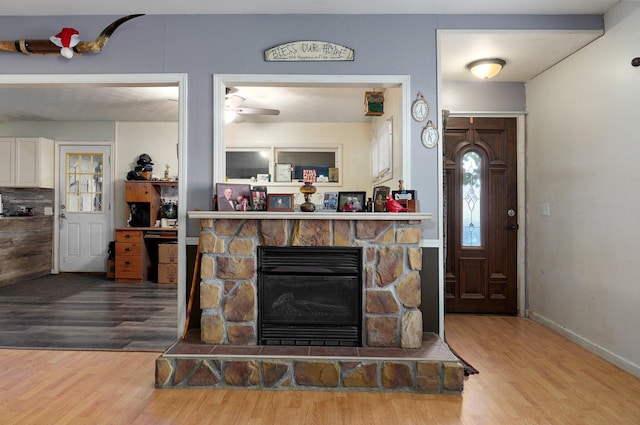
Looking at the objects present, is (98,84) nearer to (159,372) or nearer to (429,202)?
(159,372)

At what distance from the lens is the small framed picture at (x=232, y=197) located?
8.96 feet

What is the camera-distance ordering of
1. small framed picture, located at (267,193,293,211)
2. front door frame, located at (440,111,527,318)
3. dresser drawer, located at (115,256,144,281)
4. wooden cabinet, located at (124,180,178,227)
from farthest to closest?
wooden cabinet, located at (124,180,178,227) < dresser drawer, located at (115,256,144,281) < front door frame, located at (440,111,527,318) < small framed picture, located at (267,193,293,211)

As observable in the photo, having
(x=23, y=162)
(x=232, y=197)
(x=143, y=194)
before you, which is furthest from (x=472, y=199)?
(x=23, y=162)

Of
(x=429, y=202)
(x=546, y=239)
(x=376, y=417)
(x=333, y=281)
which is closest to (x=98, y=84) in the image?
(x=333, y=281)

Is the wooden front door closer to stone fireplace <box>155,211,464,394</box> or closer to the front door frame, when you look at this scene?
the front door frame

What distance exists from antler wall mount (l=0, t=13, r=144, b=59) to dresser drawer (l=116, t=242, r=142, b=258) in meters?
3.49

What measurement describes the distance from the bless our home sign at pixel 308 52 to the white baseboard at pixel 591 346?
2.92 meters

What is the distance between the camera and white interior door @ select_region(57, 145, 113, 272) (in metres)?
6.37

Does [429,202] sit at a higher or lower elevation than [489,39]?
lower

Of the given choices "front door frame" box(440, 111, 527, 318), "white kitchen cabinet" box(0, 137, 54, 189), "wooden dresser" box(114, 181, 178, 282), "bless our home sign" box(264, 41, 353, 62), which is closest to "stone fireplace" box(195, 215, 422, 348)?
"bless our home sign" box(264, 41, 353, 62)

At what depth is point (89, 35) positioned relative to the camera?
2.93m

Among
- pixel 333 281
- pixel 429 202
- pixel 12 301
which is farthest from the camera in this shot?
pixel 12 301

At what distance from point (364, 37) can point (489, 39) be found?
3.27 feet

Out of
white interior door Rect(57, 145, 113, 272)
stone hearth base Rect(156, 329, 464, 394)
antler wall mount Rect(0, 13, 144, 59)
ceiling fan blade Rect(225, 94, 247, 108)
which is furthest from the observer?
white interior door Rect(57, 145, 113, 272)
